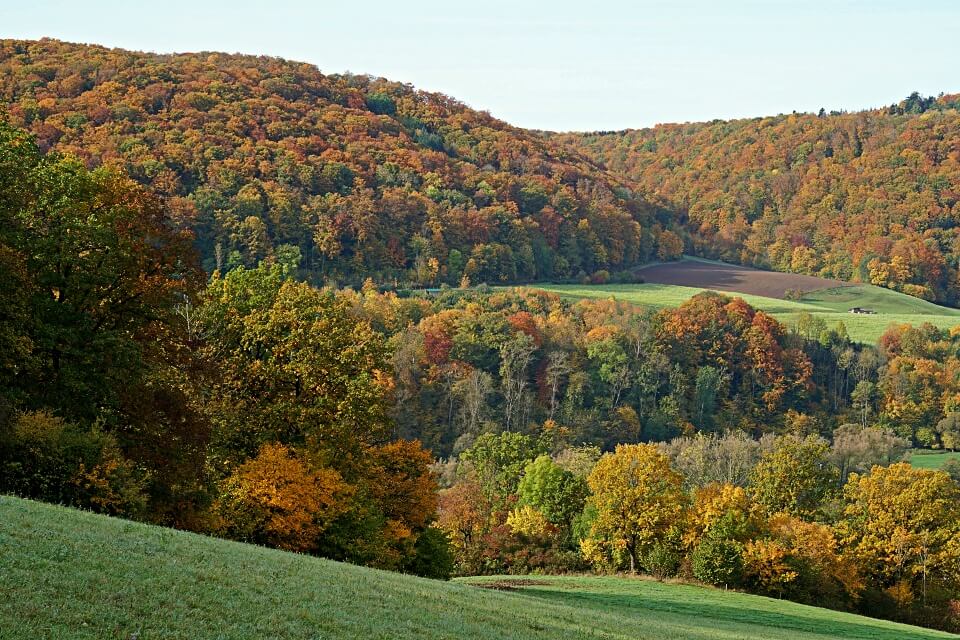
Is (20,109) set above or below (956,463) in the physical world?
above

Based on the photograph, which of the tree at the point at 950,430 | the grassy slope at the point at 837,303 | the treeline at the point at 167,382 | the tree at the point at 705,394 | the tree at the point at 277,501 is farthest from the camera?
the grassy slope at the point at 837,303

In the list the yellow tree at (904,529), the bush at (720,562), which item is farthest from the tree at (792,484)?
the bush at (720,562)

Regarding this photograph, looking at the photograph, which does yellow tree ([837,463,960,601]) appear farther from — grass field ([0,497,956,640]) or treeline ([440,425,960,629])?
grass field ([0,497,956,640])

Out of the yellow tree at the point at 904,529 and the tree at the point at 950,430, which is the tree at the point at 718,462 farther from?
the tree at the point at 950,430

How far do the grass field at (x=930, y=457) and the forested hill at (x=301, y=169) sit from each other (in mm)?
67657

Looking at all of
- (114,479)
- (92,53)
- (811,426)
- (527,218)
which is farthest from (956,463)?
(92,53)

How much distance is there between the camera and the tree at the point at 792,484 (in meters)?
78.6

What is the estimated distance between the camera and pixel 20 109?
13938cm

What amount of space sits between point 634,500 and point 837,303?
448 ft

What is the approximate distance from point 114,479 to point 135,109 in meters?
133

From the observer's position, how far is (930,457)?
126 m

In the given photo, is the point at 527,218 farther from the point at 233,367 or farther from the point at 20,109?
the point at 233,367

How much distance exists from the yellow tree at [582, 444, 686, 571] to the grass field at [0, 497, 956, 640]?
33508 millimetres

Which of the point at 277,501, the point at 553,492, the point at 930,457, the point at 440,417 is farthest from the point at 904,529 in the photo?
the point at 930,457
